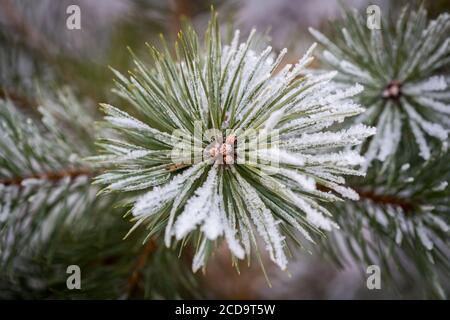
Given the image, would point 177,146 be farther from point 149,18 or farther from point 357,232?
point 149,18

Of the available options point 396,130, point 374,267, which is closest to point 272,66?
point 396,130

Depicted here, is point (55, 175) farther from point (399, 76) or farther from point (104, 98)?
point (399, 76)

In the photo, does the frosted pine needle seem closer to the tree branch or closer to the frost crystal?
the frost crystal

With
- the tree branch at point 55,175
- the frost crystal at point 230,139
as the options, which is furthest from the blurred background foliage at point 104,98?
the frost crystal at point 230,139

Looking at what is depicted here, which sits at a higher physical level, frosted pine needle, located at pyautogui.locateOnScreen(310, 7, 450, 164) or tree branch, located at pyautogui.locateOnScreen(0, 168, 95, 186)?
frosted pine needle, located at pyautogui.locateOnScreen(310, 7, 450, 164)

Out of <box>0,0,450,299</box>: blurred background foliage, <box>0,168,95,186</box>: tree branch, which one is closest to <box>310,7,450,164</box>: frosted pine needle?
<box>0,0,450,299</box>: blurred background foliage

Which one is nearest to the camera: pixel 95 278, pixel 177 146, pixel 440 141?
pixel 177 146
